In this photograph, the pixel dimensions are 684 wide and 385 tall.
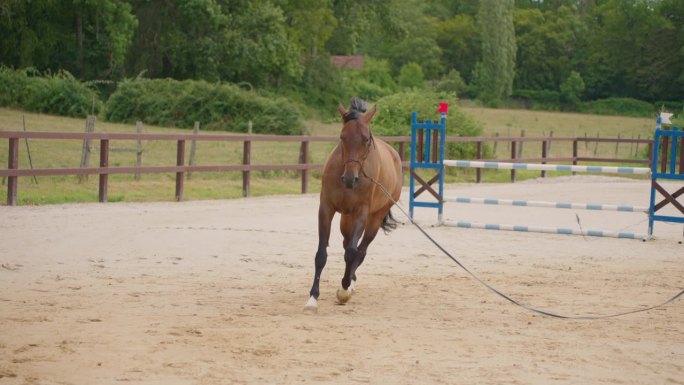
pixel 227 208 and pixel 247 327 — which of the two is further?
pixel 227 208

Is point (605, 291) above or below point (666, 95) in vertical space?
below

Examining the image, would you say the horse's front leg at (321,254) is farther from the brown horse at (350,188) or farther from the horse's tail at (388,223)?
the horse's tail at (388,223)

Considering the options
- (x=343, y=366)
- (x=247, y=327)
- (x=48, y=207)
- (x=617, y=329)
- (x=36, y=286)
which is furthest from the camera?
(x=48, y=207)

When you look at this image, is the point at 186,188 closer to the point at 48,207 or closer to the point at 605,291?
the point at 48,207

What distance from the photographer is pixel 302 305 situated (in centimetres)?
827

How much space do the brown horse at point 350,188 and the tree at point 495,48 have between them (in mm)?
73122

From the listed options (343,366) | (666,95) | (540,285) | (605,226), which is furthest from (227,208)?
(666,95)

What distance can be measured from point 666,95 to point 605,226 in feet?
201

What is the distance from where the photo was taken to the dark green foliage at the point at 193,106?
3969 cm

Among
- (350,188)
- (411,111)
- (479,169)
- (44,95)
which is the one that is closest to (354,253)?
(350,188)

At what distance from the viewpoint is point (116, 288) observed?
870 centimetres

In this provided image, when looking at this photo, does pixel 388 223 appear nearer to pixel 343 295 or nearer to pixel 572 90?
pixel 343 295

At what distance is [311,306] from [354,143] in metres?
1.51

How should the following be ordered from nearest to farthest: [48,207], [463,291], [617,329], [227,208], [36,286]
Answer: [617,329]
[36,286]
[463,291]
[48,207]
[227,208]
